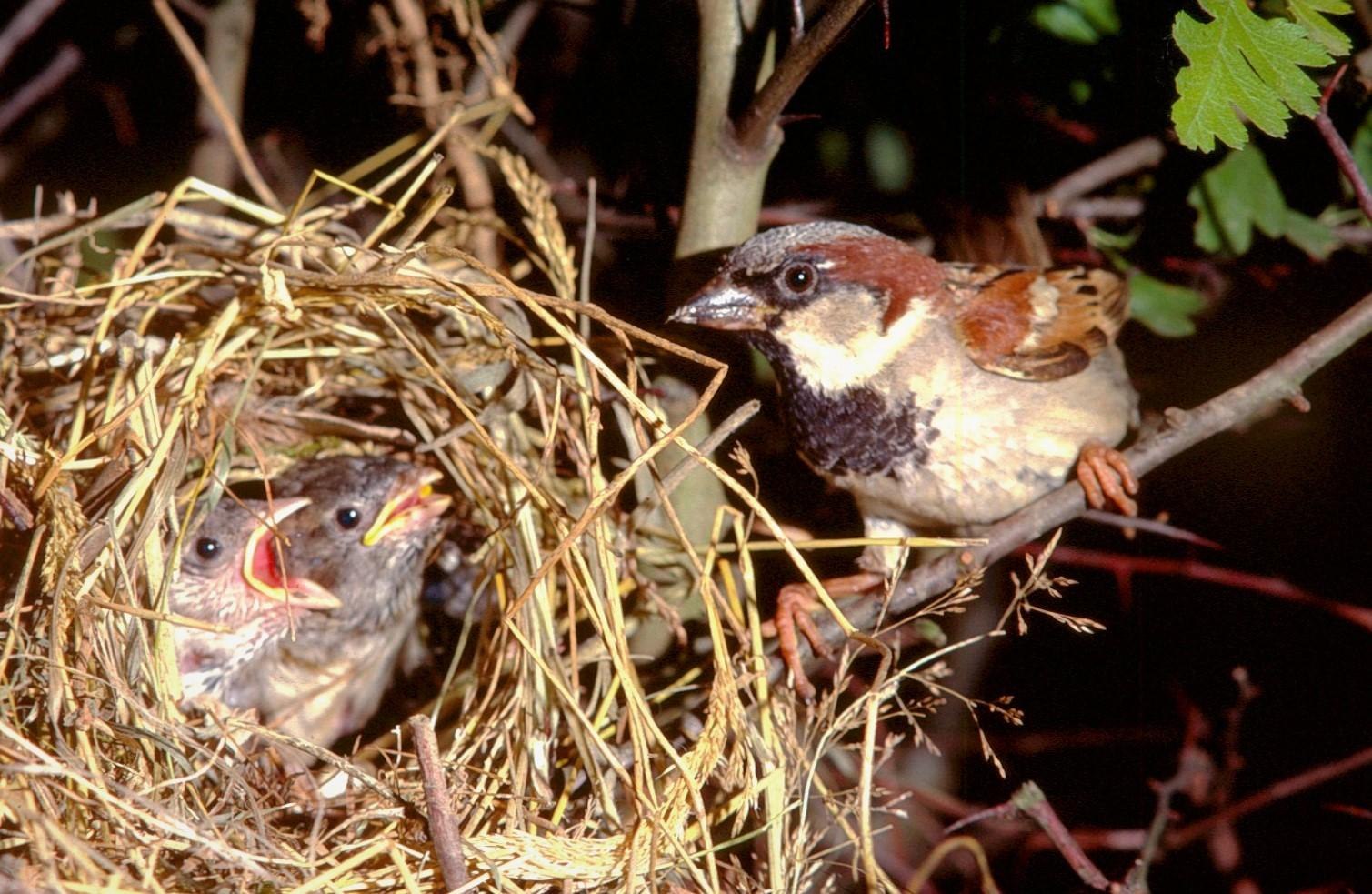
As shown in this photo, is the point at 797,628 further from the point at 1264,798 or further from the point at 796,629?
the point at 1264,798

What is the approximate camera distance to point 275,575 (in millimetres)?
2496

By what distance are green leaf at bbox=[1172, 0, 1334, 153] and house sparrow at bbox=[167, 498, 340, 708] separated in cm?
166

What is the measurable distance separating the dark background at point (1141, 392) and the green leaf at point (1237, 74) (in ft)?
2.48

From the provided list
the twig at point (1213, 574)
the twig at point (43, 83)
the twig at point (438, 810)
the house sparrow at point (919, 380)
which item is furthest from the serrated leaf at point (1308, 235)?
the twig at point (43, 83)

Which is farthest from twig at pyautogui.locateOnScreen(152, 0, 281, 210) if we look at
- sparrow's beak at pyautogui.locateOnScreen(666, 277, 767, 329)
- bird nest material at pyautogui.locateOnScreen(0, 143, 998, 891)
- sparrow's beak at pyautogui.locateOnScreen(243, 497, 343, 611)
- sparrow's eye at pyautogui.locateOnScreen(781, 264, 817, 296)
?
sparrow's eye at pyautogui.locateOnScreen(781, 264, 817, 296)

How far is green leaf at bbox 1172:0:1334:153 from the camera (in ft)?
5.26

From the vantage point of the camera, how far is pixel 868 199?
2889mm

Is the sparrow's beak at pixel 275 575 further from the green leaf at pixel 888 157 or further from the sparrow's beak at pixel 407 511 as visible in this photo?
the green leaf at pixel 888 157

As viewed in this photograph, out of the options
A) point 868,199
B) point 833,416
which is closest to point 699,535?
point 833,416

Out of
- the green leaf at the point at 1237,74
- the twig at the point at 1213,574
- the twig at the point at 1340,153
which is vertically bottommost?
the twig at the point at 1213,574

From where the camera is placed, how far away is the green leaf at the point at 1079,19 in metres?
2.33

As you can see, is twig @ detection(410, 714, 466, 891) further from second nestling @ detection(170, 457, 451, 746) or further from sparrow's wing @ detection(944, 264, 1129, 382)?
sparrow's wing @ detection(944, 264, 1129, 382)

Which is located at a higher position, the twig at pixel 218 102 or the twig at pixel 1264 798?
the twig at pixel 218 102

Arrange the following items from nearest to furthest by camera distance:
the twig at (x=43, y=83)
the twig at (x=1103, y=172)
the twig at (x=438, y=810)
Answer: the twig at (x=438, y=810)
the twig at (x=1103, y=172)
the twig at (x=43, y=83)
